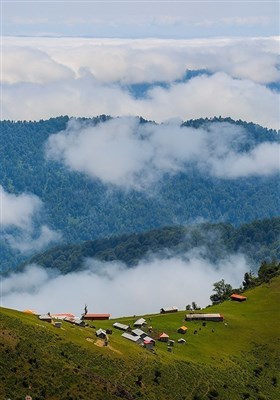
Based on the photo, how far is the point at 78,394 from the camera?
382ft

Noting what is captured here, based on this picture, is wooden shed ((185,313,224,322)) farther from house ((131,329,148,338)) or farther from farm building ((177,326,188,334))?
house ((131,329,148,338))

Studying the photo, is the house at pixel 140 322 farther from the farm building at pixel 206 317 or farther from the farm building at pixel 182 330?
the farm building at pixel 206 317

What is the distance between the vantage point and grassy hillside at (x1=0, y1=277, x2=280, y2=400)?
117250mm

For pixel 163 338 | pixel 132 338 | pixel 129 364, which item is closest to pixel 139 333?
pixel 163 338

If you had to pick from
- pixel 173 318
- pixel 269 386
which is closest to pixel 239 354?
pixel 269 386

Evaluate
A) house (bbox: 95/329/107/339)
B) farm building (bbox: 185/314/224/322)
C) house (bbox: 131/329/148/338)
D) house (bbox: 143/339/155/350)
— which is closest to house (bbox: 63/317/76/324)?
house (bbox: 131/329/148/338)

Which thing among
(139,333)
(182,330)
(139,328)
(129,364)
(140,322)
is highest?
(140,322)

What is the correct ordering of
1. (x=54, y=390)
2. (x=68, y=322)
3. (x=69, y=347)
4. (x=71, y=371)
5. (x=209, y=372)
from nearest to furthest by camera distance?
(x=54, y=390) → (x=71, y=371) → (x=69, y=347) → (x=209, y=372) → (x=68, y=322)

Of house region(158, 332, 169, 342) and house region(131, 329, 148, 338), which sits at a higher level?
house region(131, 329, 148, 338)

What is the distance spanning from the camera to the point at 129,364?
133 metres

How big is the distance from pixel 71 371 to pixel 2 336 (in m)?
12.5

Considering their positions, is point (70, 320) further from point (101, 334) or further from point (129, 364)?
point (129, 364)

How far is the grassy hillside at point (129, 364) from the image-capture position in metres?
117

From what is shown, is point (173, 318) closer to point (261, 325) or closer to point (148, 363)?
point (261, 325)
